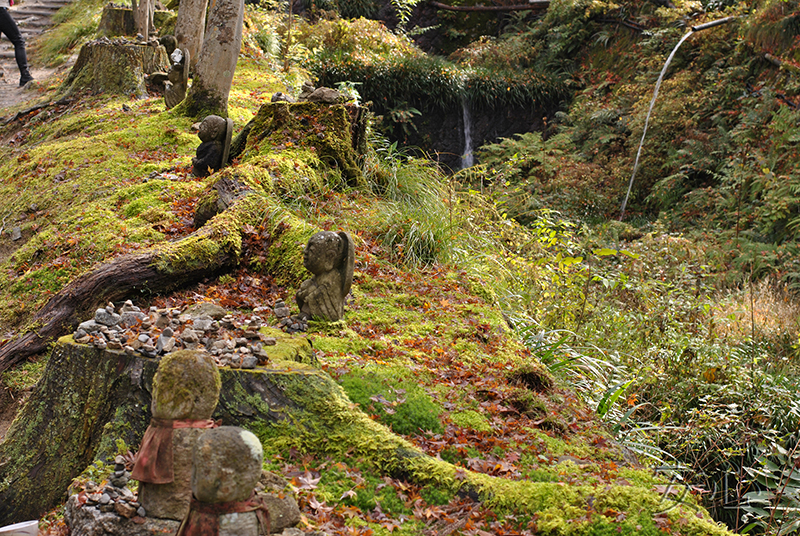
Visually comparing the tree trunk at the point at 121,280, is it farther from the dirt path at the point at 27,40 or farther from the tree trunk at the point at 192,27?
the dirt path at the point at 27,40

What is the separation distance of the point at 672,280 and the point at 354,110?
5.04 meters

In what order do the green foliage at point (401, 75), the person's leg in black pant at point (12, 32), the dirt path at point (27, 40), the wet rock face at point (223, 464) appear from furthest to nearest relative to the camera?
the green foliage at point (401, 75)
the dirt path at point (27, 40)
the person's leg in black pant at point (12, 32)
the wet rock face at point (223, 464)

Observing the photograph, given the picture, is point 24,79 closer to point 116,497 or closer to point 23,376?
point 23,376

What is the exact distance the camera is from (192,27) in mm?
10133

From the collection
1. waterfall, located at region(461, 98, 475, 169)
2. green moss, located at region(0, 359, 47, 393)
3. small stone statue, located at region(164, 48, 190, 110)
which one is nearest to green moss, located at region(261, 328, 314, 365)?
green moss, located at region(0, 359, 47, 393)

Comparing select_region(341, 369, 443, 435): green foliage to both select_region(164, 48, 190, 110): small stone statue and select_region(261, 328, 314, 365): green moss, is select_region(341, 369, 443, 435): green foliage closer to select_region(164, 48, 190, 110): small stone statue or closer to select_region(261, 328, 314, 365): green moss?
select_region(261, 328, 314, 365): green moss

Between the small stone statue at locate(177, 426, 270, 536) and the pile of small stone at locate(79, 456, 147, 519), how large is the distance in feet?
1.61

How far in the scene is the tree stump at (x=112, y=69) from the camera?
9906 mm

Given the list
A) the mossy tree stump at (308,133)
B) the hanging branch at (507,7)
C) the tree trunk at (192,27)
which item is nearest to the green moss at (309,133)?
the mossy tree stump at (308,133)

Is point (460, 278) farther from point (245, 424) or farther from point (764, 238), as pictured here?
point (764, 238)

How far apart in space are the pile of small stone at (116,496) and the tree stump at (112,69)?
898 centimetres

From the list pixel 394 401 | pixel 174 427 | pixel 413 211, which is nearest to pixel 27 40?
pixel 413 211

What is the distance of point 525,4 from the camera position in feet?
61.6

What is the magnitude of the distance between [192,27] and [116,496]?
9.64 m
